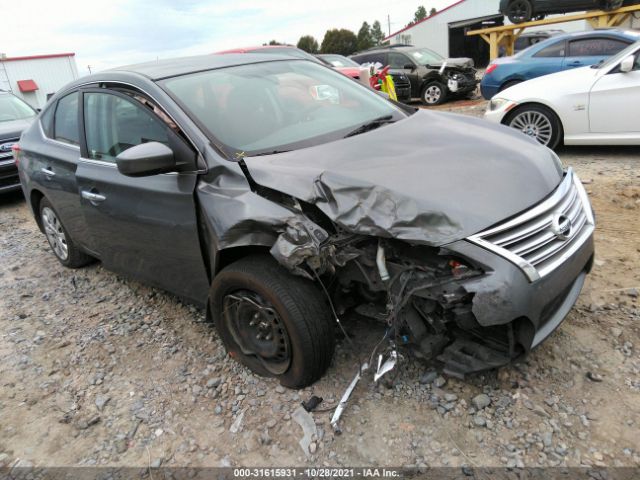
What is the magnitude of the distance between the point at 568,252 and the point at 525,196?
1.07 ft

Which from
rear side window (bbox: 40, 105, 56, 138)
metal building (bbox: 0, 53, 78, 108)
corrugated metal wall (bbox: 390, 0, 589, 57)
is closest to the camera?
rear side window (bbox: 40, 105, 56, 138)

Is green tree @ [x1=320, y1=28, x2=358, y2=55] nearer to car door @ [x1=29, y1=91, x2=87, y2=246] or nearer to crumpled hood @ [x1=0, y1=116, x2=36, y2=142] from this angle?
crumpled hood @ [x1=0, y1=116, x2=36, y2=142]

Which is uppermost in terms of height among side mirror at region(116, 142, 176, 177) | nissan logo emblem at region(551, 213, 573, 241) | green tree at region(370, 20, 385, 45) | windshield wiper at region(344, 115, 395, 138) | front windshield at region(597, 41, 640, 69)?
side mirror at region(116, 142, 176, 177)

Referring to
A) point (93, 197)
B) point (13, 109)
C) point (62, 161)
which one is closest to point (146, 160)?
point (93, 197)

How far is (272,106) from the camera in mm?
3092

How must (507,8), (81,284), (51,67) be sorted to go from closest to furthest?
(81,284) → (507,8) → (51,67)

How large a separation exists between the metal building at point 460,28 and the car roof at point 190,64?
1129 inches

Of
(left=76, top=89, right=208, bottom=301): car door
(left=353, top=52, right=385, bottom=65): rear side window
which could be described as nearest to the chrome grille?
(left=76, top=89, right=208, bottom=301): car door

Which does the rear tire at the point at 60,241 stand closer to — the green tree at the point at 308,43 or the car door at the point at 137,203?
the car door at the point at 137,203

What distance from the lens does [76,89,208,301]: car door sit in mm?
2787

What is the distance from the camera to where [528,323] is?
213 cm

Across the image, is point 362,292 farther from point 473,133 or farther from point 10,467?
point 10,467

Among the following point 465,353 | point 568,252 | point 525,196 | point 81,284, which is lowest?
point 81,284

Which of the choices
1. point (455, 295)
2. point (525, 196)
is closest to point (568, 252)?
point (525, 196)
